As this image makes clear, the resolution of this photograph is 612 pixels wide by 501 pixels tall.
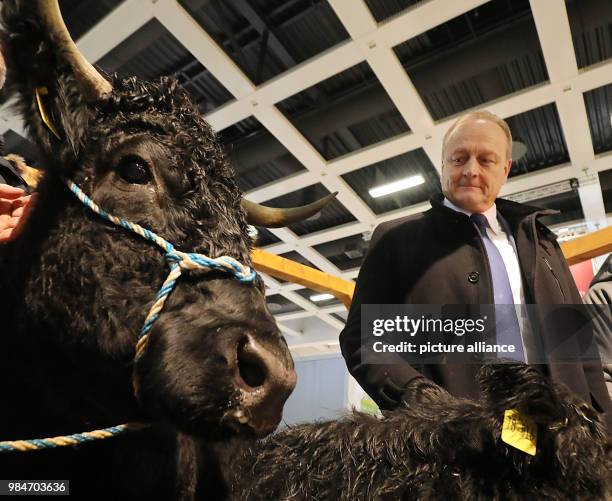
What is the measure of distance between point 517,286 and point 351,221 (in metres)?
6.13

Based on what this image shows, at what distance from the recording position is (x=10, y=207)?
1179mm

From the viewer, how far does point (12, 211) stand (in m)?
1.18

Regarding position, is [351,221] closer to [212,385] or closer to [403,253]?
[403,253]

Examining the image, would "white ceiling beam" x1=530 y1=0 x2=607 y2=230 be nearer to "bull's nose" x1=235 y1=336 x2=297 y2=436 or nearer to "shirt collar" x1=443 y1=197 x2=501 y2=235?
"shirt collar" x1=443 y1=197 x2=501 y2=235

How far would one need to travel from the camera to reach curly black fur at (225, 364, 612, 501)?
76cm

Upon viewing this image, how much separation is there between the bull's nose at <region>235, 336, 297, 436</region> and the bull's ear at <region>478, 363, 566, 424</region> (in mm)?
385

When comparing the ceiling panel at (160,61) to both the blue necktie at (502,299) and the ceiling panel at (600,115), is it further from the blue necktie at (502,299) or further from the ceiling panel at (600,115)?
the ceiling panel at (600,115)

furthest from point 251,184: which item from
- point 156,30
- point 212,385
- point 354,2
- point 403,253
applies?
point 212,385

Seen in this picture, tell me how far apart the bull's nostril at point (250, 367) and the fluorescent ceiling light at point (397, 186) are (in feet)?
18.6

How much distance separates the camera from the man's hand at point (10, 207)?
1.11 meters

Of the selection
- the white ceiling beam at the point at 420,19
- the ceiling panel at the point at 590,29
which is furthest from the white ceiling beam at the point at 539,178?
the white ceiling beam at the point at 420,19

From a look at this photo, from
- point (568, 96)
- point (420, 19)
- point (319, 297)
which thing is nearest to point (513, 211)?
point (420, 19)

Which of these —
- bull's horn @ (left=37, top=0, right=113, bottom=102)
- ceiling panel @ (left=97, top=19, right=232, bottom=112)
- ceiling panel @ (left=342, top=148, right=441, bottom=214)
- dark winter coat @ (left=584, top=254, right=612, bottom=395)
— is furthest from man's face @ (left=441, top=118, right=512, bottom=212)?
ceiling panel @ (left=342, top=148, right=441, bottom=214)

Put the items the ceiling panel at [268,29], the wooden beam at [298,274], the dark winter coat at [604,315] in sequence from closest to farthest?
the dark winter coat at [604,315] < the wooden beam at [298,274] < the ceiling panel at [268,29]
